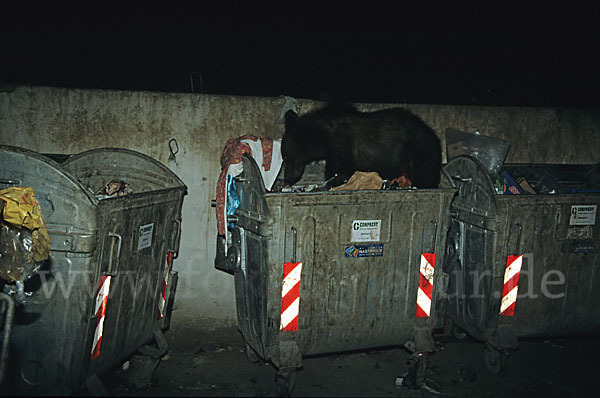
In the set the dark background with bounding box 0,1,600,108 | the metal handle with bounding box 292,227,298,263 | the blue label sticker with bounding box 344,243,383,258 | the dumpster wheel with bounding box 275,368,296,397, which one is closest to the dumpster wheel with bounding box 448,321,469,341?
the blue label sticker with bounding box 344,243,383,258

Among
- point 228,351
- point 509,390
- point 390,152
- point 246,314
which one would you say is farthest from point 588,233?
point 228,351

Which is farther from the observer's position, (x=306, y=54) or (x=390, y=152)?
(x=306, y=54)

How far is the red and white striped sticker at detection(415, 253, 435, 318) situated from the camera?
4488 millimetres

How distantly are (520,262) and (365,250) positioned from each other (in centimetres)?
138

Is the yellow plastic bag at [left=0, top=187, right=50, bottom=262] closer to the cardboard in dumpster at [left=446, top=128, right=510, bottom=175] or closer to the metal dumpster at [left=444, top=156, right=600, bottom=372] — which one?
the metal dumpster at [left=444, top=156, right=600, bottom=372]

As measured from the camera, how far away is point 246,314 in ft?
14.8

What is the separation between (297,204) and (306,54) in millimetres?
7080

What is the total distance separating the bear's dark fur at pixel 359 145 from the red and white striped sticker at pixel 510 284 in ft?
2.88

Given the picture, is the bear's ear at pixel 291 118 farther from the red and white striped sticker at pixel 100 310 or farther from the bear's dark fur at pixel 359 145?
the red and white striped sticker at pixel 100 310

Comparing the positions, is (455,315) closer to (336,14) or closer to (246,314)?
(246,314)

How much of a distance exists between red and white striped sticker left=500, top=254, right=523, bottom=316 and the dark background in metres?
4.69

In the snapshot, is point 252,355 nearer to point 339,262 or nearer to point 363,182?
point 339,262

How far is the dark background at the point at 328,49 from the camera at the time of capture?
30.1 feet

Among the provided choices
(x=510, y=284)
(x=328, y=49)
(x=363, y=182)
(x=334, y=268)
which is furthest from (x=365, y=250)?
(x=328, y=49)
